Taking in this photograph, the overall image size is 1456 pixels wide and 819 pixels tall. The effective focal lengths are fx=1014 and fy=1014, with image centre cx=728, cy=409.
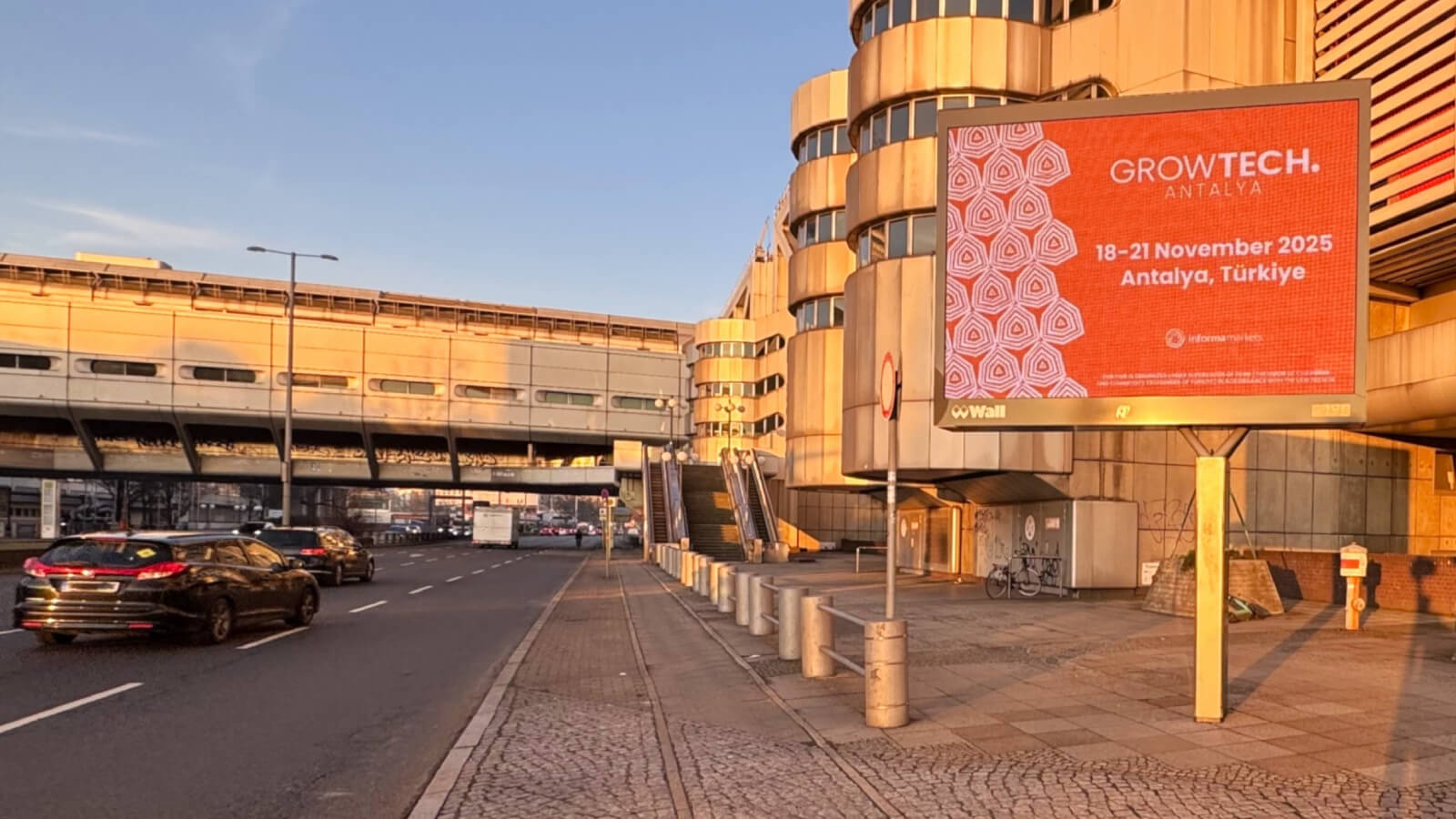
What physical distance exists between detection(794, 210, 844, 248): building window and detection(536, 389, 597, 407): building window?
141 ft

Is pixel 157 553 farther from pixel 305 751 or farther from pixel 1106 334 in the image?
pixel 1106 334

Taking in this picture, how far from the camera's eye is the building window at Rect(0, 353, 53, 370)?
69500 millimetres

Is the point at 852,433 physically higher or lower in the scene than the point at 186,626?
higher

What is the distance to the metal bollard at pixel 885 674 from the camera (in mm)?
8164

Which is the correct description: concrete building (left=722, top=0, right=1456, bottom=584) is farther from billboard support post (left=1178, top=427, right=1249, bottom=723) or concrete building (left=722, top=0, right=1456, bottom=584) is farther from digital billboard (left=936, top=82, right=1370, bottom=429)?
billboard support post (left=1178, top=427, right=1249, bottom=723)

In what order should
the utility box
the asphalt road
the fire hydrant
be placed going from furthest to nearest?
the utility box → the fire hydrant → the asphalt road

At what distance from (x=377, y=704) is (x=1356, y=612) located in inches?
549

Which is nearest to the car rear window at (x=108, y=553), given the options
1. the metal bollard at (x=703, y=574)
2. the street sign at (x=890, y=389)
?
the street sign at (x=890, y=389)

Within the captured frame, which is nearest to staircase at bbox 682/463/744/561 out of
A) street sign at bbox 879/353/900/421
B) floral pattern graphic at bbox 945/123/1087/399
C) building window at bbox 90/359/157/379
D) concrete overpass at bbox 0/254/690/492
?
concrete overpass at bbox 0/254/690/492

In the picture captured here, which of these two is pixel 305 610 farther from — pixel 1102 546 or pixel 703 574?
pixel 1102 546

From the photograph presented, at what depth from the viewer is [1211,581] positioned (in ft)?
28.2

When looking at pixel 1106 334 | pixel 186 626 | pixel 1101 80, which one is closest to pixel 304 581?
pixel 186 626

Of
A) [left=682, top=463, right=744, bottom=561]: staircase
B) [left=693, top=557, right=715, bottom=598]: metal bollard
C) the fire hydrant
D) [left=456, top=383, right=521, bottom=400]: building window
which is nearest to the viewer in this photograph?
the fire hydrant

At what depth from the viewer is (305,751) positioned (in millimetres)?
7723
